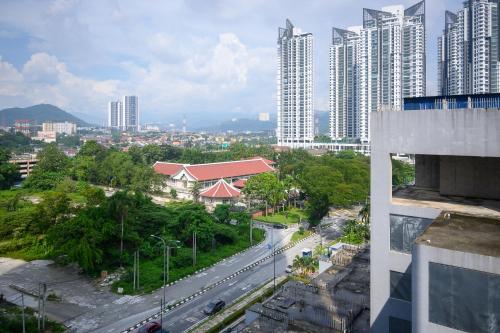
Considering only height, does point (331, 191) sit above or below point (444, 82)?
below

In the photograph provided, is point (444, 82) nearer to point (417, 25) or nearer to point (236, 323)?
point (417, 25)

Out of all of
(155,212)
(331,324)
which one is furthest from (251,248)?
(331,324)

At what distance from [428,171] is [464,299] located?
702cm

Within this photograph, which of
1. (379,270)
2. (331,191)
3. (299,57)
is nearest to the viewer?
(379,270)

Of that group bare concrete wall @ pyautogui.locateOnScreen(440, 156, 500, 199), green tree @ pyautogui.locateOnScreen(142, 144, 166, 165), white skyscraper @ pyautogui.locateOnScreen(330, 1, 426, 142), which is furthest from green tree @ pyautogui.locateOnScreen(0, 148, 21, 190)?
white skyscraper @ pyautogui.locateOnScreen(330, 1, 426, 142)

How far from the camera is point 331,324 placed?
13.5 metres

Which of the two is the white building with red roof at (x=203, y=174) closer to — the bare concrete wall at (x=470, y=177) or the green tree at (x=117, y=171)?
the green tree at (x=117, y=171)

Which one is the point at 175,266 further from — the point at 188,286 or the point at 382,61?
the point at 382,61

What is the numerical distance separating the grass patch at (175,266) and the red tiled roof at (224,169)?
2053 centimetres

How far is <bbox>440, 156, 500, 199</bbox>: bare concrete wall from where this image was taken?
1178 centimetres

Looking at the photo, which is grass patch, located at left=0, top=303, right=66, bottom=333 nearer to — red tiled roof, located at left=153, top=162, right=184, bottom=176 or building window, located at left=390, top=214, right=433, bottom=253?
building window, located at left=390, top=214, right=433, bottom=253

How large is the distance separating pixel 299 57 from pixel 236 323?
8506cm

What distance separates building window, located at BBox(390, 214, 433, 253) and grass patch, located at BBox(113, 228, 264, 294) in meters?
15.7

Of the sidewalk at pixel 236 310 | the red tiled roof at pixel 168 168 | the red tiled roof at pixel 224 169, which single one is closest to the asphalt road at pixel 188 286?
the sidewalk at pixel 236 310
